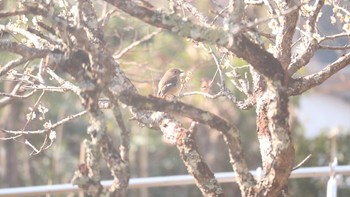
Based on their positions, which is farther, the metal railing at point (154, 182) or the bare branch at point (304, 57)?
the metal railing at point (154, 182)

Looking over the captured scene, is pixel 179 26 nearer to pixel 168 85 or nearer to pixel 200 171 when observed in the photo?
pixel 200 171

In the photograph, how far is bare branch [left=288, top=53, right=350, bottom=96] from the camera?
2.32m

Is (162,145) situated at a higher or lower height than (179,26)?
lower

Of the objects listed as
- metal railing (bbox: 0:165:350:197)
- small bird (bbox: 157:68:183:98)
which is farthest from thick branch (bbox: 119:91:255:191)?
metal railing (bbox: 0:165:350:197)

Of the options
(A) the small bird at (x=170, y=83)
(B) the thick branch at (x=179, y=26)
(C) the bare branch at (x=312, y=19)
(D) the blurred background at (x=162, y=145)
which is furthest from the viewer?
(D) the blurred background at (x=162, y=145)

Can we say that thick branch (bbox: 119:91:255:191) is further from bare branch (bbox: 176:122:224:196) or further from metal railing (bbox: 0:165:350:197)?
metal railing (bbox: 0:165:350:197)

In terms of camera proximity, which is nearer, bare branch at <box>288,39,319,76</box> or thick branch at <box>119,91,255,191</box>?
thick branch at <box>119,91,255,191</box>

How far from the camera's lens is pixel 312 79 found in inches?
94.4

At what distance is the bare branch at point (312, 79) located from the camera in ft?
7.62

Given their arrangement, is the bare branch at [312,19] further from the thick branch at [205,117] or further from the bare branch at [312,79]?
the thick branch at [205,117]

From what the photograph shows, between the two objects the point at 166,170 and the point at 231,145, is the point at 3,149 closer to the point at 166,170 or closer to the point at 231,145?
the point at 166,170

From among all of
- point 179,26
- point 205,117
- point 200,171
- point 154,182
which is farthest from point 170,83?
point 179,26

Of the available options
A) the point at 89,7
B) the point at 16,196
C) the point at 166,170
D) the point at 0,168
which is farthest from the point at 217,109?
the point at 89,7

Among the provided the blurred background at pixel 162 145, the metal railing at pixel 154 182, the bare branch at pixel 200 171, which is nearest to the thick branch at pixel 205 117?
the bare branch at pixel 200 171
